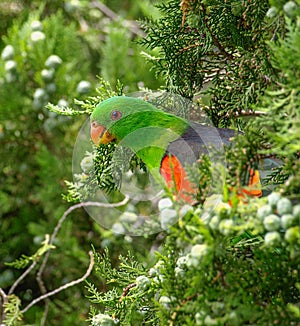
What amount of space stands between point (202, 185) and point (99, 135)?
0.34 m

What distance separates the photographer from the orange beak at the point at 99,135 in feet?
3.23

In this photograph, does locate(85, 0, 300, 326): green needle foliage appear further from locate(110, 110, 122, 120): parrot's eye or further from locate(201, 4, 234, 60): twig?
locate(110, 110, 122, 120): parrot's eye

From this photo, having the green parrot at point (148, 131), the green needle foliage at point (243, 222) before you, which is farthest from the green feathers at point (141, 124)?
the green needle foliage at point (243, 222)

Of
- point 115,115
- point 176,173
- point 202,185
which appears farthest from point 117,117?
point 202,185

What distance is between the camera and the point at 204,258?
0.65m

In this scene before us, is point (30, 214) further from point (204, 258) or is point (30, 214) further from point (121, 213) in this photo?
point (204, 258)

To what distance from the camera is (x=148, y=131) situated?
1.01 m

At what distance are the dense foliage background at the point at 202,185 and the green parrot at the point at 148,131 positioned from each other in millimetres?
59

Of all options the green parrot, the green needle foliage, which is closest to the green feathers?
the green parrot

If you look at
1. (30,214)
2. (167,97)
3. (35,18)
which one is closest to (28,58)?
(35,18)

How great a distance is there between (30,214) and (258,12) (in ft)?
4.53

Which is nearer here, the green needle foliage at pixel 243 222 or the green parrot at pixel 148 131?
the green needle foliage at pixel 243 222

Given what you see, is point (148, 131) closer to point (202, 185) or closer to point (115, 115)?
point (115, 115)

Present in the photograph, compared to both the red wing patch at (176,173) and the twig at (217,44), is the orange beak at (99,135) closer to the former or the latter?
the red wing patch at (176,173)
